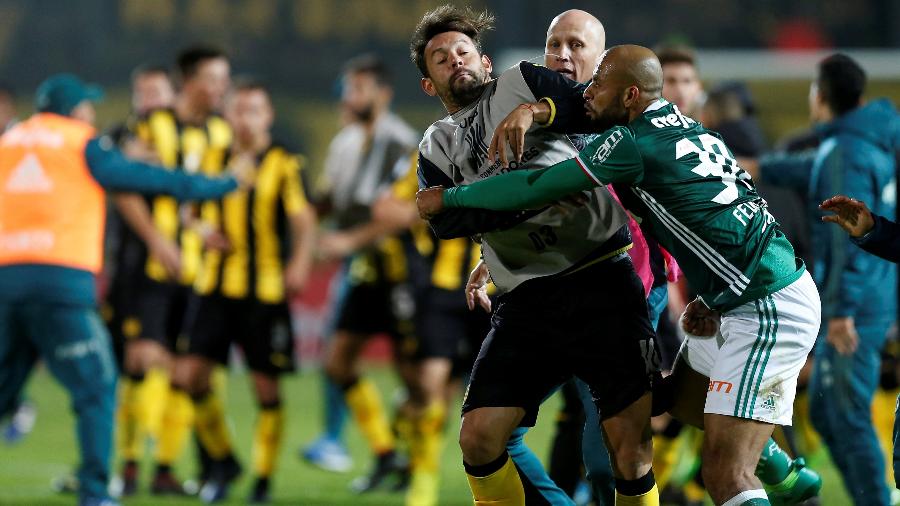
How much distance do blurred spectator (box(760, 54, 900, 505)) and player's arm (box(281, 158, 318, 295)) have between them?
3.02 metres

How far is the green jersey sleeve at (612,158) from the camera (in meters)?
4.09

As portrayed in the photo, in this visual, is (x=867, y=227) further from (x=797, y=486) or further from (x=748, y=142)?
(x=748, y=142)

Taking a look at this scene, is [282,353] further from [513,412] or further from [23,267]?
[513,412]

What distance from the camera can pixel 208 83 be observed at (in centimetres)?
838

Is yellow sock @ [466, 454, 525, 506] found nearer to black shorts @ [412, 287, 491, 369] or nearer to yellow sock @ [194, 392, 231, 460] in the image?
black shorts @ [412, 287, 491, 369]

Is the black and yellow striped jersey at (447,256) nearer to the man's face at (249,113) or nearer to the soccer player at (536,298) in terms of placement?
the man's face at (249,113)

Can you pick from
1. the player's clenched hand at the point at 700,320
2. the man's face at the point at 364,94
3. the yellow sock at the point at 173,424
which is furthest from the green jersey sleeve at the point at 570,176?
the man's face at the point at 364,94

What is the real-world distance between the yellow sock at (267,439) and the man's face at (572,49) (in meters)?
3.18

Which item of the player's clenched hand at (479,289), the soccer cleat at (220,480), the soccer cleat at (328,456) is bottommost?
the soccer cleat at (328,456)

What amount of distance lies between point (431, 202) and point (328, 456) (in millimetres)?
4762

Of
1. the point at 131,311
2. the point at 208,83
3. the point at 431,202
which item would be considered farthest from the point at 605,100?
the point at 131,311

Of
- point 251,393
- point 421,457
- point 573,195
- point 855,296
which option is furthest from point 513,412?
point 251,393

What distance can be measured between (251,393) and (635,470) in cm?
901

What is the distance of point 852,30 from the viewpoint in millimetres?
15555
